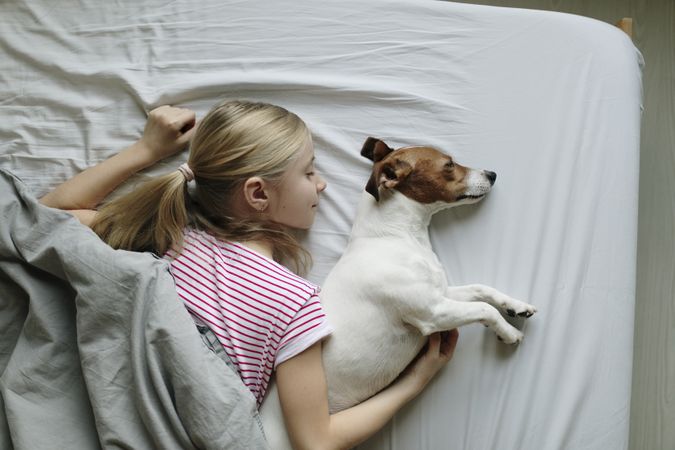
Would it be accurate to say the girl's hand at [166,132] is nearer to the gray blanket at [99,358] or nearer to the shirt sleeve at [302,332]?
the gray blanket at [99,358]

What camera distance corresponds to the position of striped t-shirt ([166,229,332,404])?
112 cm

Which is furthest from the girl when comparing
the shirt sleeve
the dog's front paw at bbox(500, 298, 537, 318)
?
the dog's front paw at bbox(500, 298, 537, 318)

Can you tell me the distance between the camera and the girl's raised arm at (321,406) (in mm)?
1107

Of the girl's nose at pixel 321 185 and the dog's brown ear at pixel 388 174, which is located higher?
the dog's brown ear at pixel 388 174

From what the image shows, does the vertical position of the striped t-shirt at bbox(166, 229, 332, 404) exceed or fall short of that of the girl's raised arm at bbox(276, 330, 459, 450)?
it exceeds it

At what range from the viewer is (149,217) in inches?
49.2

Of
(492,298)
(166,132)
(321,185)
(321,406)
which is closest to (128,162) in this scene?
(166,132)

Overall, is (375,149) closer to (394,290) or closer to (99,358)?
(394,290)

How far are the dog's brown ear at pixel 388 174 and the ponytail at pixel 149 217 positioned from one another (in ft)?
1.11

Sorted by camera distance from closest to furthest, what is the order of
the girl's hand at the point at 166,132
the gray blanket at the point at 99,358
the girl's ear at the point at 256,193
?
the gray blanket at the point at 99,358 → the girl's ear at the point at 256,193 → the girl's hand at the point at 166,132

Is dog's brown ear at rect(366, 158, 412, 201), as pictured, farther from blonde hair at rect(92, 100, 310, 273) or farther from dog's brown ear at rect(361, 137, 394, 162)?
blonde hair at rect(92, 100, 310, 273)

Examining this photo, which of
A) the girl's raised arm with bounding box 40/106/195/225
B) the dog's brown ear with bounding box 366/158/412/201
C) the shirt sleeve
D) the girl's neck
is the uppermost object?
the dog's brown ear with bounding box 366/158/412/201

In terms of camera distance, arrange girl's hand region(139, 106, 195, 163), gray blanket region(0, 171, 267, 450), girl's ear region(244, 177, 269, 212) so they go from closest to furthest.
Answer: gray blanket region(0, 171, 267, 450) → girl's ear region(244, 177, 269, 212) → girl's hand region(139, 106, 195, 163)

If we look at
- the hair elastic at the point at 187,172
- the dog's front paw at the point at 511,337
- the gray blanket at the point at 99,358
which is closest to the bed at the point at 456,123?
the dog's front paw at the point at 511,337
